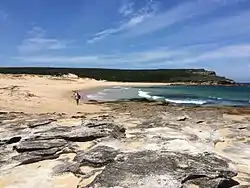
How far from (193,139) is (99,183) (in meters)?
6.01

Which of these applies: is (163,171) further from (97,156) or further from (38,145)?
(38,145)

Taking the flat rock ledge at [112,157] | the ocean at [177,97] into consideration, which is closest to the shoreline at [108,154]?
the flat rock ledge at [112,157]

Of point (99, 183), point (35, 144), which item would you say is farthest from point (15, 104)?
point (99, 183)

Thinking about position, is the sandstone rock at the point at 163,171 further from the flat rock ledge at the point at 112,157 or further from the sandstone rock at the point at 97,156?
the sandstone rock at the point at 97,156

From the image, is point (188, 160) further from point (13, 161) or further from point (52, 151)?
point (13, 161)

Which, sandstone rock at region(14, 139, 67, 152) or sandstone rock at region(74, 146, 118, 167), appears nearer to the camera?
sandstone rock at region(74, 146, 118, 167)

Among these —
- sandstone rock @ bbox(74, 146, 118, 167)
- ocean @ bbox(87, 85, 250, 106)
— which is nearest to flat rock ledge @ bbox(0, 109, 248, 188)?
sandstone rock @ bbox(74, 146, 118, 167)

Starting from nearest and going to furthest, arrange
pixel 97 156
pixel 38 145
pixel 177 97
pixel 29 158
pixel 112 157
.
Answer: pixel 112 157, pixel 97 156, pixel 29 158, pixel 38 145, pixel 177 97

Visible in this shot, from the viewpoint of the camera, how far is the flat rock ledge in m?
8.88

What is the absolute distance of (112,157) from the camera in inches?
421

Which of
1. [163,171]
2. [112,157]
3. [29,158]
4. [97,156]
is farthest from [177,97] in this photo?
[163,171]

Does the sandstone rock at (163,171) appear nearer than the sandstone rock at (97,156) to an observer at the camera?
Yes

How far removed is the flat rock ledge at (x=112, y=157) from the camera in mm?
8875

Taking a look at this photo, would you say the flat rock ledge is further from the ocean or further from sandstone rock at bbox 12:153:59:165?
the ocean
